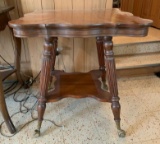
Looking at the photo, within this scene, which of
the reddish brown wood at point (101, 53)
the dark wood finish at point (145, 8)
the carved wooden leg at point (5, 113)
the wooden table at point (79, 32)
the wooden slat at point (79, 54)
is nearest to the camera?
the wooden table at point (79, 32)

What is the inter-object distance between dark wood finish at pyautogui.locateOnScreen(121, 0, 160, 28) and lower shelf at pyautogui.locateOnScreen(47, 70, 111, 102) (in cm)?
150

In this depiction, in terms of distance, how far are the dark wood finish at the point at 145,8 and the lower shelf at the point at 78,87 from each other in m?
1.50

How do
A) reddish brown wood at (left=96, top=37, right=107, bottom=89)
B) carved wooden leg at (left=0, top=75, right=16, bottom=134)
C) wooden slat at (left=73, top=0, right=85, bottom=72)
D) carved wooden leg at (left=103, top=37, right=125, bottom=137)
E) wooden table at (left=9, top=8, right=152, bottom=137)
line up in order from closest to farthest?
wooden table at (left=9, top=8, right=152, bottom=137) < carved wooden leg at (left=103, top=37, right=125, bottom=137) < carved wooden leg at (left=0, top=75, right=16, bottom=134) < reddish brown wood at (left=96, top=37, right=107, bottom=89) < wooden slat at (left=73, top=0, right=85, bottom=72)

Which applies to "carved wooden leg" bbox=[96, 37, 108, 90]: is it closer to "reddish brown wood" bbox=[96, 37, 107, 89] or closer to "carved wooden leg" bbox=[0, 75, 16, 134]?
"reddish brown wood" bbox=[96, 37, 107, 89]

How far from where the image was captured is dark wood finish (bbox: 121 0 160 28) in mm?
2211

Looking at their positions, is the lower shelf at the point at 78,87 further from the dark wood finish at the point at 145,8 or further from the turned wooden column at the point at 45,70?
the dark wood finish at the point at 145,8

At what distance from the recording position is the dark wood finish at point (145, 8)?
2.21m

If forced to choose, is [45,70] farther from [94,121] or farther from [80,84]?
[94,121]

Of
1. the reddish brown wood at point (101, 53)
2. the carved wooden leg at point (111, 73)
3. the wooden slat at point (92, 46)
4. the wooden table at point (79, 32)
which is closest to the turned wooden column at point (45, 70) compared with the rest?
the wooden table at point (79, 32)

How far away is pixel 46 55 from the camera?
0.86 meters

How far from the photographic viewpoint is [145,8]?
7.90ft

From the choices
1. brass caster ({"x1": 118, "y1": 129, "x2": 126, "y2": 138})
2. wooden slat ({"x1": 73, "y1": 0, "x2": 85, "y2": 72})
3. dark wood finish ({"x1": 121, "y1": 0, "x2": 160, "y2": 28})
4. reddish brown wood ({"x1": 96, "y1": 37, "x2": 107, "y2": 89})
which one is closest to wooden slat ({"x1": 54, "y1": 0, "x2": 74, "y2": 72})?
wooden slat ({"x1": 73, "y1": 0, "x2": 85, "y2": 72})

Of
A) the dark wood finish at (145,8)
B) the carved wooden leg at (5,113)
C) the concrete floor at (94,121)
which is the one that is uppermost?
the dark wood finish at (145,8)

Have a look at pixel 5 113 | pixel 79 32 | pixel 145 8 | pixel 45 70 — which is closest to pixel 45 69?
pixel 45 70
